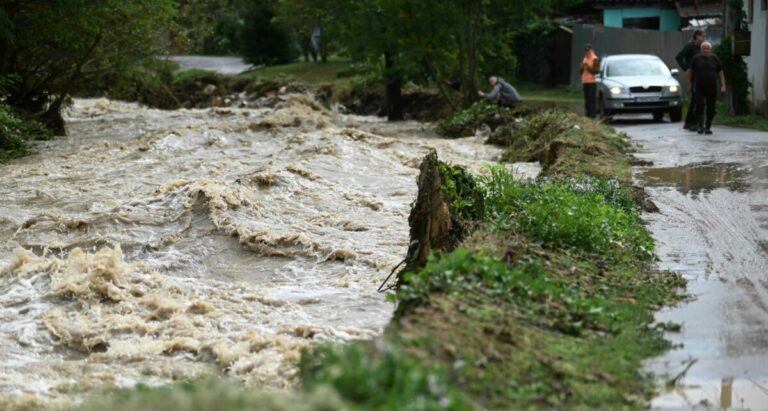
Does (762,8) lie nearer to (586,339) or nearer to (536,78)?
(536,78)

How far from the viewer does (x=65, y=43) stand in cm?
2908

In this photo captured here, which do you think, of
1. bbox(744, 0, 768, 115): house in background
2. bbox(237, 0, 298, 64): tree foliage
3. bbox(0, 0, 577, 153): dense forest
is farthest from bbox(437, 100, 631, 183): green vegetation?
bbox(237, 0, 298, 64): tree foliage

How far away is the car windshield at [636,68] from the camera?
3153cm

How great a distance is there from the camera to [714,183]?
672 inches

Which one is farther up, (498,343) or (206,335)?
(498,343)

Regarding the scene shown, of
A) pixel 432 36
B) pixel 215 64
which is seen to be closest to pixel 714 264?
pixel 432 36

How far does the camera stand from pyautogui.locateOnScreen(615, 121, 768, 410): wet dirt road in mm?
7727

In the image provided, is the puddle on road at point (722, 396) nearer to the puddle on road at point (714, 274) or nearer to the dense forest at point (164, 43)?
the puddle on road at point (714, 274)

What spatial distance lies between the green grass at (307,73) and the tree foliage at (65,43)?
1392 centimetres

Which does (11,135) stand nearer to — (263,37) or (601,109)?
(601,109)

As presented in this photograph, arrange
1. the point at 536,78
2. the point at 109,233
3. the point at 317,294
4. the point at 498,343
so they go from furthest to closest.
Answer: the point at 536,78
the point at 109,233
the point at 317,294
the point at 498,343

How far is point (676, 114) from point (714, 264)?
19.7 metres

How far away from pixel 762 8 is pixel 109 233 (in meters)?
18.0

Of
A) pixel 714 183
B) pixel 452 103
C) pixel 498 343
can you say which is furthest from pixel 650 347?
pixel 452 103
